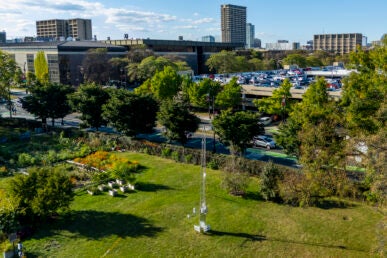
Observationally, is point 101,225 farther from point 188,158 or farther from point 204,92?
point 204,92

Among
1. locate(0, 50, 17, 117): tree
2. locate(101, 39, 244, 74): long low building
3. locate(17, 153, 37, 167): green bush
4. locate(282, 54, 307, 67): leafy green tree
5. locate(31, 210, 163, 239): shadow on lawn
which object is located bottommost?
locate(31, 210, 163, 239): shadow on lawn

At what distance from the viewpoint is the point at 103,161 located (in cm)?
3725

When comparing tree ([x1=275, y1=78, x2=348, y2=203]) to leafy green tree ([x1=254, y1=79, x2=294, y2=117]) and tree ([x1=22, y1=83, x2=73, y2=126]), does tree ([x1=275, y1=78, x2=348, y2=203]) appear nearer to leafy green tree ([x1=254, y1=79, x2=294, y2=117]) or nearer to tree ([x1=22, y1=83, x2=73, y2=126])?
leafy green tree ([x1=254, y1=79, x2=294, y2=117])

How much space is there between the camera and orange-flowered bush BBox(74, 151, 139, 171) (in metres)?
35.9

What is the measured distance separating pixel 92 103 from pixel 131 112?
23.6 ft

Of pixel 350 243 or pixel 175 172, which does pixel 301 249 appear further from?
pixel 175 172

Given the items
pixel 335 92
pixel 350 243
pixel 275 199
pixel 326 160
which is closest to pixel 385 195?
pixel 350 243

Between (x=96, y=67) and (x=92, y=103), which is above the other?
(x=96, y=67)

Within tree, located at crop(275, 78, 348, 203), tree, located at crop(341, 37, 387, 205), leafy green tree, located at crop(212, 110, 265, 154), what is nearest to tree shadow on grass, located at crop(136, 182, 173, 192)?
leafy green tree, located at crop(212, 110, 265, 154)

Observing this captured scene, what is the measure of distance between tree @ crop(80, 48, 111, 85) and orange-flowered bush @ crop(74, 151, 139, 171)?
190 feet

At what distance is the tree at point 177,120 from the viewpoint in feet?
127

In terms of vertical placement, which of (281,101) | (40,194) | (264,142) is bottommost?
(264,142)

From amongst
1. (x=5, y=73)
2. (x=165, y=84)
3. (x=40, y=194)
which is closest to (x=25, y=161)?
(x=40, y=194)

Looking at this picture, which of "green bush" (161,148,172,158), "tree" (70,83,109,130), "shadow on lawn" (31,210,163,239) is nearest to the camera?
"shadow on lawn" (31,210,163,239)
